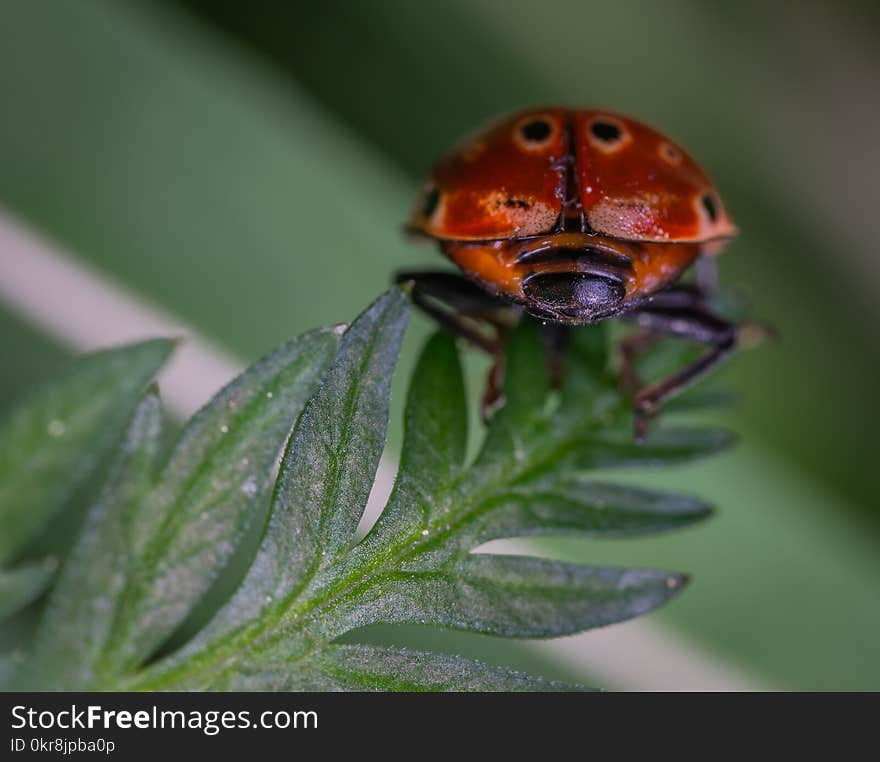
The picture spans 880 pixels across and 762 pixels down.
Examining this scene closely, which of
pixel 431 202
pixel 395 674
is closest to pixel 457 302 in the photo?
pixel 431 202

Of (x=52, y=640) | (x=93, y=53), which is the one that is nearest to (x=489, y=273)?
(x=52, y=640)

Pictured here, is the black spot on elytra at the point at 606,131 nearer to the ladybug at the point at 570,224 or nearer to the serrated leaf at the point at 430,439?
the ladybug at the point at 570,224

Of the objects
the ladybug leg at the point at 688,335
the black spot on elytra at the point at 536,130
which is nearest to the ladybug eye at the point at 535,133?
the black spot on elytra at the point at 536,130

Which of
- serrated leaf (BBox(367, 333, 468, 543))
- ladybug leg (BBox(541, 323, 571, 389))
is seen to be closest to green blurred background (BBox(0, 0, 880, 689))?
ladybug leg (BBox(541, 323, 571, 389))

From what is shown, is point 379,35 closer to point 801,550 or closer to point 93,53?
point 93,53

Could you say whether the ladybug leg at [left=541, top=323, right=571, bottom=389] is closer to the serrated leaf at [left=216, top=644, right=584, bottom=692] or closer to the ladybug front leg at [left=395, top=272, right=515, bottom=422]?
the ladybug front leg at [left=395, top=272, right=515, bottom=422]

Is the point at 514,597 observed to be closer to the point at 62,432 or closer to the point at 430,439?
the point at 430,439
